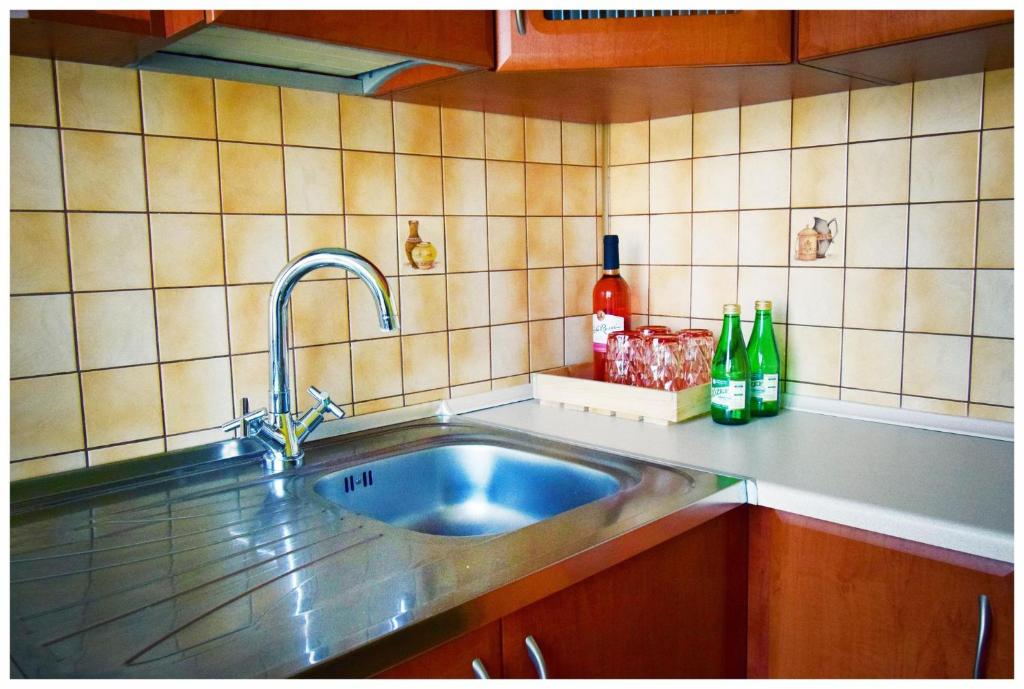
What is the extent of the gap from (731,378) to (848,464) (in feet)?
0.91

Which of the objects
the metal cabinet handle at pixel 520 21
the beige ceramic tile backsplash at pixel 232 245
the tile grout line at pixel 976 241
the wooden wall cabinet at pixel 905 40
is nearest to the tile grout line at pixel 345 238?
the beige ceramic tile backsplash at pixel 232 245

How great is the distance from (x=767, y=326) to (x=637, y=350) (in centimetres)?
24

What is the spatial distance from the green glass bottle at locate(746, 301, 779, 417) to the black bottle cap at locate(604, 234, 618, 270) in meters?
0.30

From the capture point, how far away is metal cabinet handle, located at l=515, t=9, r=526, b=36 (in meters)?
1.17

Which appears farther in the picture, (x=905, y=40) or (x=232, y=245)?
(x=232, y=245)

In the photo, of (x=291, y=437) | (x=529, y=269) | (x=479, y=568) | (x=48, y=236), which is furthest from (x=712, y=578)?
(x=48, y=236)

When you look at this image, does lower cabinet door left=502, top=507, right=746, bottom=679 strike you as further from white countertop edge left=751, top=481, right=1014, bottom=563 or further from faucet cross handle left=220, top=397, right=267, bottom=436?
A: faucet cross handle left=220, top=397, right=267, bottom=436

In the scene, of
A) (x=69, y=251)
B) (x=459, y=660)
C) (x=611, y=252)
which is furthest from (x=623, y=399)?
(x=69, y=251)

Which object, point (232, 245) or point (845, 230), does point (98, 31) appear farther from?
point (845, 230)

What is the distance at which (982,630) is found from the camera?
974 millimetres

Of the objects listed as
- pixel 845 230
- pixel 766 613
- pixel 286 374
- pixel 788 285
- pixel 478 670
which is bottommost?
pixel 766 613

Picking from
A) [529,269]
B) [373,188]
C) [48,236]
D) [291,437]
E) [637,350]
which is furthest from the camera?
[529,269]
